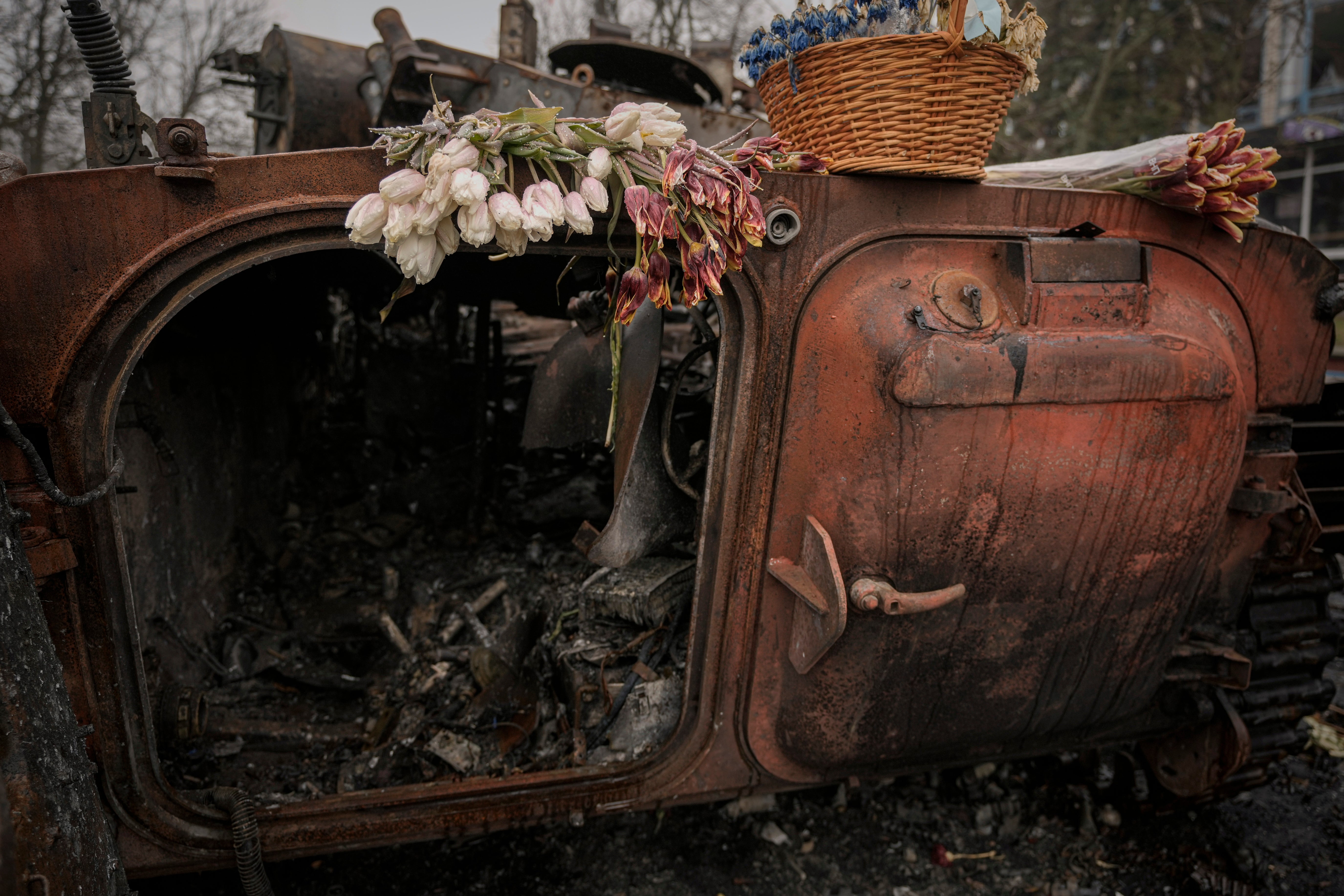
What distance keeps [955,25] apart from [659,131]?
68 centimetres

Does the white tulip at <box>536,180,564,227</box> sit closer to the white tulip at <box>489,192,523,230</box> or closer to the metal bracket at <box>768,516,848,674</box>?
the white tulip at <box>489,192,523,230</box>

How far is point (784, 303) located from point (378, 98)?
2824mm

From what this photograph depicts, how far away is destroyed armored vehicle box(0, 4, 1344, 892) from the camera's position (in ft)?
5.35

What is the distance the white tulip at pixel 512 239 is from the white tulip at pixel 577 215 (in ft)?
0.32

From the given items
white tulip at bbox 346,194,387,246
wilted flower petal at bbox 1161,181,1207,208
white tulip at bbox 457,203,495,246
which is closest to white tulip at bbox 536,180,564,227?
white tulip at bbox 457,203,495,246

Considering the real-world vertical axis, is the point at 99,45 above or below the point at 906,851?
above

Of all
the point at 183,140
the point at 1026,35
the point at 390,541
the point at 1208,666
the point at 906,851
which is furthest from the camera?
the point at 390,541

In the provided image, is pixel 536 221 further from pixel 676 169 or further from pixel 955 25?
pixel 955 25

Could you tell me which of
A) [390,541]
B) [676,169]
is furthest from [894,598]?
[390,541]

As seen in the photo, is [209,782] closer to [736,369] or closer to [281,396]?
[736,369]

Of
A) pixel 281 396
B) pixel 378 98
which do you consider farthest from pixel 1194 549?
pixel 281 396

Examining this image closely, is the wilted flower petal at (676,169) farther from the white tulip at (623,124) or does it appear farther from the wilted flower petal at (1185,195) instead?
the wilted flower petal at (1185,195)

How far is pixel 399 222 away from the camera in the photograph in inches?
58.2

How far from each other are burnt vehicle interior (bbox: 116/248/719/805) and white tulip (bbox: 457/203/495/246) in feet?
0.77
